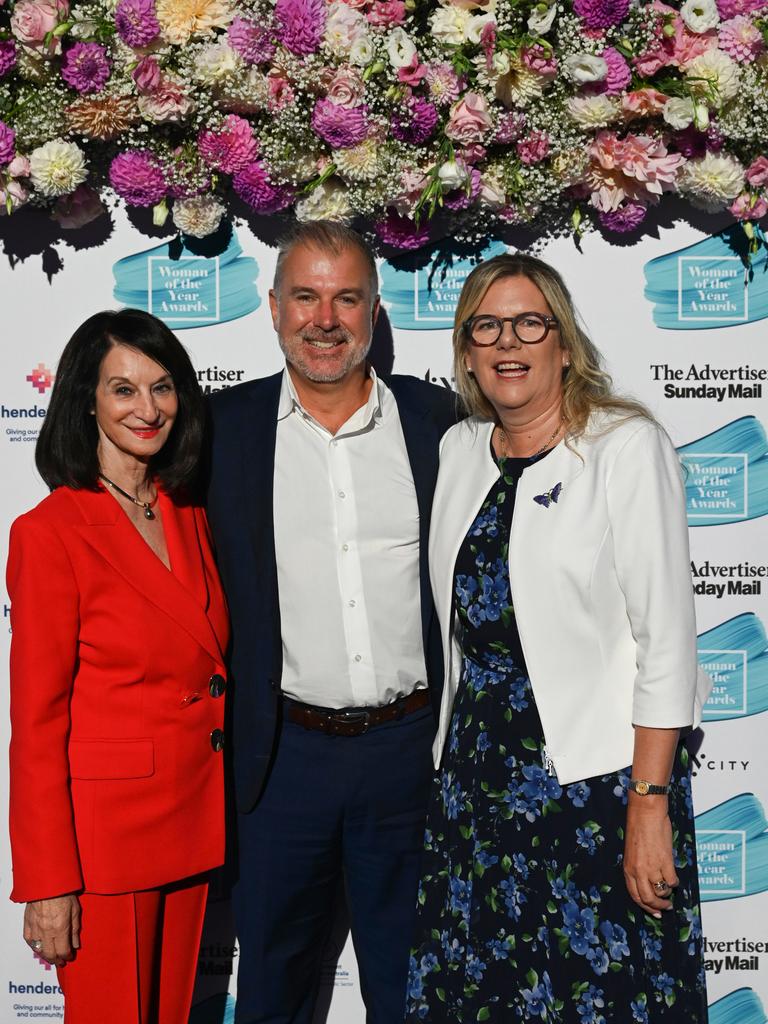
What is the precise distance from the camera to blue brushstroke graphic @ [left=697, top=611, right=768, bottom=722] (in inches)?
123

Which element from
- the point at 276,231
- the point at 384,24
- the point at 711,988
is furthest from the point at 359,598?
the point at 711,988

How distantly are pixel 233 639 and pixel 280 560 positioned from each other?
242 mm

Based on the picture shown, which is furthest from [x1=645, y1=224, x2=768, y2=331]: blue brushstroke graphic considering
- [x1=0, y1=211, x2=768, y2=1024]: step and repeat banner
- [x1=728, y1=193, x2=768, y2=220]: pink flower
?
[x1=728, y1=193, x2=768, y2=220]: pink flower

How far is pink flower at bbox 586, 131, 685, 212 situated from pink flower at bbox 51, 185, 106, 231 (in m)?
1.43

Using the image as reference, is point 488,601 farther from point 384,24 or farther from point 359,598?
point 384,24

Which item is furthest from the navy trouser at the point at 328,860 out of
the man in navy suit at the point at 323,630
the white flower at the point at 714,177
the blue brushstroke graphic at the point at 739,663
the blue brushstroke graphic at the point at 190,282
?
the white flower at the point at 714,177

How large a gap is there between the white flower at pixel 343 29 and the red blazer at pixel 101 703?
4.26ft

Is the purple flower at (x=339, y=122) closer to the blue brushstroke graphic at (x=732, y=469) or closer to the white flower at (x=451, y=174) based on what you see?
the white flower at (x=451, y=174)

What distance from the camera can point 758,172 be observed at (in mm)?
2756

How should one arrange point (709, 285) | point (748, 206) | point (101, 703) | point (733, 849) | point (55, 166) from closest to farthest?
point (101, 703) < point (55, 166) < point (748, 206) < point (709, 285) < point (733, 849)

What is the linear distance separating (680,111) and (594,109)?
225mm

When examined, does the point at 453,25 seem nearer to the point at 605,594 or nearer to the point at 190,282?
the point at 190,282

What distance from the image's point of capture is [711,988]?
3211 mm

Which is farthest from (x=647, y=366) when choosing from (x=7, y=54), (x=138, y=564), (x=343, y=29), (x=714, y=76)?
(x=7, y=54)
